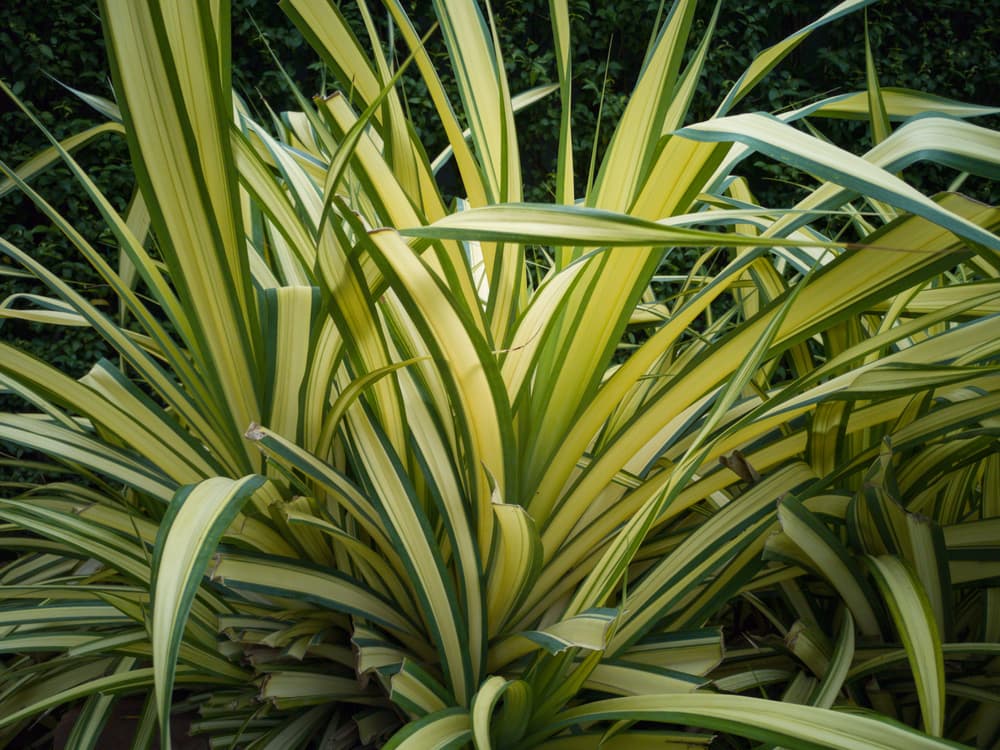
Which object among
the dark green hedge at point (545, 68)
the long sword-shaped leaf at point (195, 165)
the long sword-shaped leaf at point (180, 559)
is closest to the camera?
the long sword-shaped leaf at point (180, 559)

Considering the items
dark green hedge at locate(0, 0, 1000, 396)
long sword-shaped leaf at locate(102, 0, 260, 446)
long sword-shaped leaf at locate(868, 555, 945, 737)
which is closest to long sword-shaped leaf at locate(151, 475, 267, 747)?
long sword-shaped leaf at locate(102, 0, 260, 446)

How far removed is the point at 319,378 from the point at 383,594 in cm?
19

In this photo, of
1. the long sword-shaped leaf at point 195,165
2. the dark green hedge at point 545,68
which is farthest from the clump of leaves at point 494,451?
the dark green hedge at point 545,68

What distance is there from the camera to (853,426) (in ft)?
2.16

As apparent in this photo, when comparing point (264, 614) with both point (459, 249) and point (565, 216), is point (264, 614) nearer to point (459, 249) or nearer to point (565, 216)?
point (459, 249)

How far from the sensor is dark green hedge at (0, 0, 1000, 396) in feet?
8.23

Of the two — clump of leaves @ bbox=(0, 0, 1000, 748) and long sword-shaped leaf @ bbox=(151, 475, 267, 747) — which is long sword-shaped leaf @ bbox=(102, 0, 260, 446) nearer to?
clump of leaves @ bbox=(0, 0, 1000, 748)

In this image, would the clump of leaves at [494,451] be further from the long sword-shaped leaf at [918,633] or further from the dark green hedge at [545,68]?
the dark green hedge at [545,68]

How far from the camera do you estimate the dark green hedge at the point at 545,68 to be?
2510 mm

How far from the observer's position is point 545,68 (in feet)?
8.96

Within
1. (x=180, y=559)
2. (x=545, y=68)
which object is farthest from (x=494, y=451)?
(x=545, y=68)

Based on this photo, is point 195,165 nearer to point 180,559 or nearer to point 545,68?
point 180,559

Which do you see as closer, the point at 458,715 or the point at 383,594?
the point at 458,715

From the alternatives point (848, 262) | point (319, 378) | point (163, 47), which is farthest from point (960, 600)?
point (163, 47)
